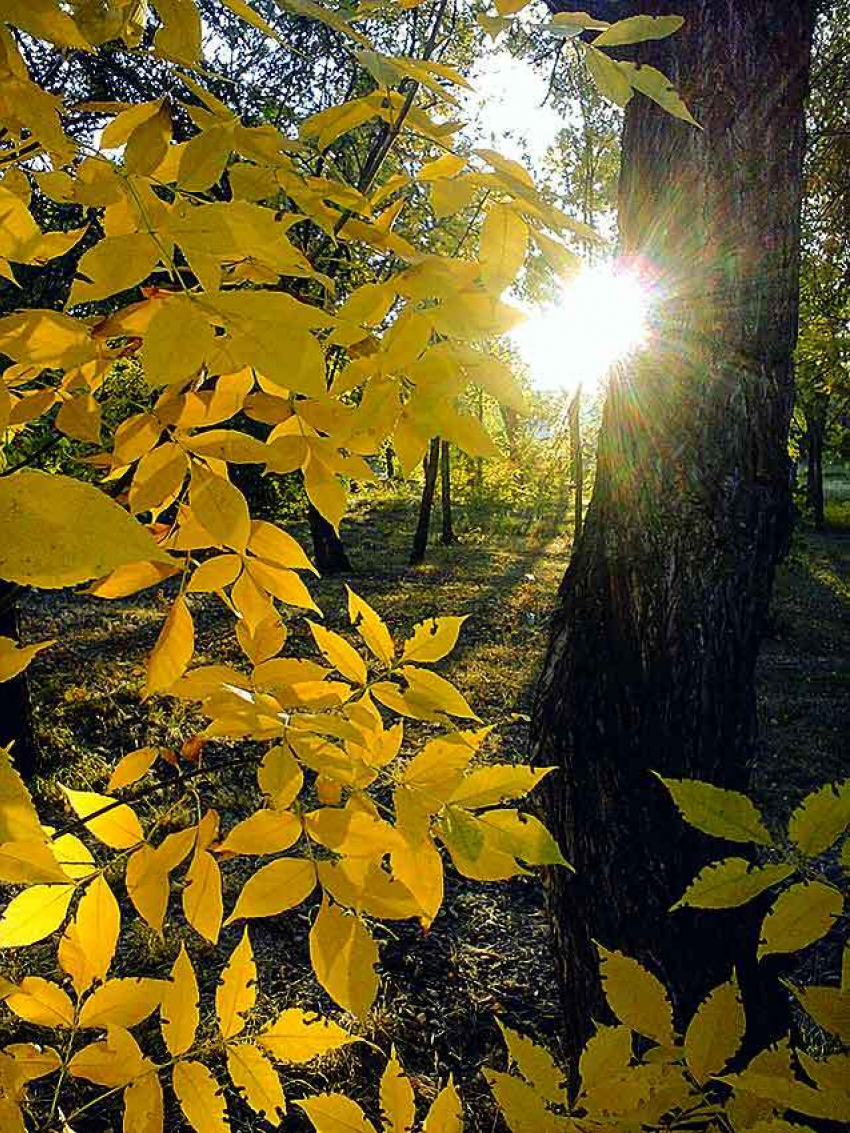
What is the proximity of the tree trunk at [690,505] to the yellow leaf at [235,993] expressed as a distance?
1168mm

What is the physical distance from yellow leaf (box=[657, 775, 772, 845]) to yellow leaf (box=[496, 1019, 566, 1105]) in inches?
9.8

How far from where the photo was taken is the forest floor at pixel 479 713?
2639mm

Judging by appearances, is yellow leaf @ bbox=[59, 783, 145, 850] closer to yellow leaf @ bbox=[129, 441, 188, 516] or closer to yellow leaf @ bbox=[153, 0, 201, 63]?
yellow leaf @ bbox=[129, 441, 188, 516]

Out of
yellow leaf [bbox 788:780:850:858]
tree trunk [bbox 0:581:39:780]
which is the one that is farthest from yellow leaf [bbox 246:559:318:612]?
tree trunk [bbox 0:581:39:780]

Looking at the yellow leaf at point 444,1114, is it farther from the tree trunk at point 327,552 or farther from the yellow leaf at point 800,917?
the tree trunk at point 327,552

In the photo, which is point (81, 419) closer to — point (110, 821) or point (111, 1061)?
point (110, 821)

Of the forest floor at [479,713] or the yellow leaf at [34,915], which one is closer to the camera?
the yellow leaf at [34,915]

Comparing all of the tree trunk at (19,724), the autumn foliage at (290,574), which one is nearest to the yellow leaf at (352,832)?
the autumn foliage at (290,574)

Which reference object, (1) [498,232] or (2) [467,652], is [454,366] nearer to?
(1) [498,232]

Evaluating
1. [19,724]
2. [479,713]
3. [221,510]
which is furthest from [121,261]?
[479,713]

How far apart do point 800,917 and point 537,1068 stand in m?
0.27

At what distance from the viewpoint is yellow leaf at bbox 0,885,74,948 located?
2.26 feet

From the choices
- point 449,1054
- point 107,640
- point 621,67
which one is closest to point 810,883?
point 621,67

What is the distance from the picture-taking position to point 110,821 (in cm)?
74
